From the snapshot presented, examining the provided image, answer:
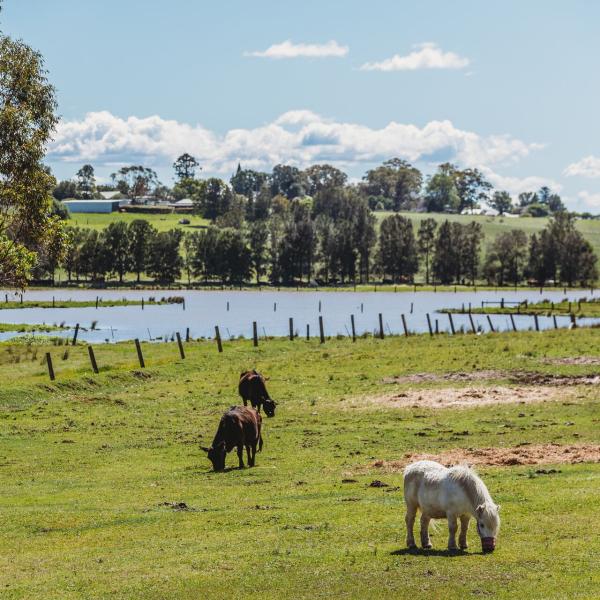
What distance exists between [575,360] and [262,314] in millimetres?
86357

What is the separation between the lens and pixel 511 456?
26.8 meters

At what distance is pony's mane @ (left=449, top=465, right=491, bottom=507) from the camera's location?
613 inches

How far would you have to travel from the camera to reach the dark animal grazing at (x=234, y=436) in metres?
27.1

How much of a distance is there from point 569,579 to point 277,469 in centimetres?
1330

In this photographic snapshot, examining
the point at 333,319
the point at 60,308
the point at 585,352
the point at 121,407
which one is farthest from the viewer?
the point at 60,308

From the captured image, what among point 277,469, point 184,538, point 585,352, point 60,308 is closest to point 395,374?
point 585,352

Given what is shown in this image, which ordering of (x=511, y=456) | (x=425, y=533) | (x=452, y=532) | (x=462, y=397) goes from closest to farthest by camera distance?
(x=452, y=532)
(x=425, y=533)
(x=511, y=456)
(x=462, y=397)

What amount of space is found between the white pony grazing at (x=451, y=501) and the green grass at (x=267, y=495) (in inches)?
16.1

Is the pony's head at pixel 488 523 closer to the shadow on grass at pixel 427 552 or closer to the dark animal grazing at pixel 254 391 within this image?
the shadow on grass at pixel 427 552

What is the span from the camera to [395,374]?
4844 centimetres

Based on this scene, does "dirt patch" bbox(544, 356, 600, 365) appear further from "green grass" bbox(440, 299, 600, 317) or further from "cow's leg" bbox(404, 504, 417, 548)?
"green grass" bbox(440, 299, 600, 317)

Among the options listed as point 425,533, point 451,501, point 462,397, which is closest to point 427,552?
point 425,533

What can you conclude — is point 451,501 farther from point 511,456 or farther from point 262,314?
point 262,314

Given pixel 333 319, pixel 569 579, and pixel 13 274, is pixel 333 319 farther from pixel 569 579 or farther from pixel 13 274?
pixel 569 579
